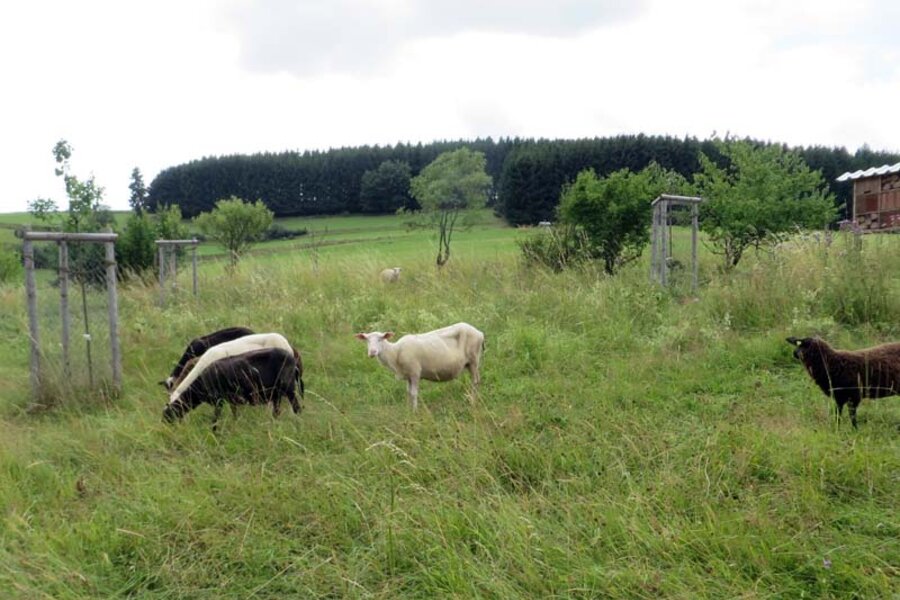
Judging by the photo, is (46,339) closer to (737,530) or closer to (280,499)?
(280,499)

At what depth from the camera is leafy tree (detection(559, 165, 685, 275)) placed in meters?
14.3

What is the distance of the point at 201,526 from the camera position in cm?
430

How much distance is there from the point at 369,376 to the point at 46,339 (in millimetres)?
4175

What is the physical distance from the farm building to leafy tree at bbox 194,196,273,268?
20.5m

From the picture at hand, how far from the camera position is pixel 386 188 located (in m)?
60.9

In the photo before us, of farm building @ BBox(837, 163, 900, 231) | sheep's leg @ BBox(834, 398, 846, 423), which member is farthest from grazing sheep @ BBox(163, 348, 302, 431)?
farm building @ BBox(837, 163, 900, 231)

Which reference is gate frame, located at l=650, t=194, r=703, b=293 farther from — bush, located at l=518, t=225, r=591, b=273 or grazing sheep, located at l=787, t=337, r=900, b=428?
grazing sheep, located at l=787, t=337, r=900, b=428

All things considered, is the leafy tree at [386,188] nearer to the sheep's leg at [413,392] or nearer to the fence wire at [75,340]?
the fence wire at [75,340]

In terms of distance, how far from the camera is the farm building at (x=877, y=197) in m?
17.5

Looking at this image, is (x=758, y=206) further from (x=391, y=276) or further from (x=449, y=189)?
(x=449, y=189)

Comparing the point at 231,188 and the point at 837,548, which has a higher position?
the point at 231,188

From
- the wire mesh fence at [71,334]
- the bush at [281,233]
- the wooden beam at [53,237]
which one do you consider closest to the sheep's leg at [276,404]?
the wire mesh fence at [71,334]

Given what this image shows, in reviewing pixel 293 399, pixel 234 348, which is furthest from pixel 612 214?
pixel 293 399

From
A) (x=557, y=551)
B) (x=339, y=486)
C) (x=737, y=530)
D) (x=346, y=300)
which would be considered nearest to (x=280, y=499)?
(x=339, y=486)
